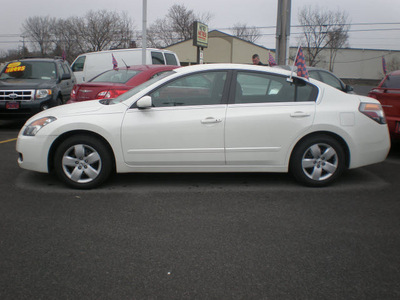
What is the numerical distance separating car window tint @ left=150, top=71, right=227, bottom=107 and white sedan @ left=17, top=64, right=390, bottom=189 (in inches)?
0.5

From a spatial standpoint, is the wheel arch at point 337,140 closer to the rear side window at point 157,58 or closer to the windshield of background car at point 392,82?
the windshield of background car at point 392,82

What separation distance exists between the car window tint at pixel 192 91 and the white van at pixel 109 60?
10538 mm

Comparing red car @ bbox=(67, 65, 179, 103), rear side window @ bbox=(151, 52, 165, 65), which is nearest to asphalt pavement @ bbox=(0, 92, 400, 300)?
red car @ bbox=(67, 65, 179, 103)

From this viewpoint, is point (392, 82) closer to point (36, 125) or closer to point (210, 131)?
point (210, 131)

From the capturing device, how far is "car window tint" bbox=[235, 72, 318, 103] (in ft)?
16.7

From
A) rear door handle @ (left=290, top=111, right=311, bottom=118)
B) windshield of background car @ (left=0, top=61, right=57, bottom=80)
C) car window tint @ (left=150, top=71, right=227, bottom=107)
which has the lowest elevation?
rear door handle @ (left=290, top=111, right=311, bottom=118)

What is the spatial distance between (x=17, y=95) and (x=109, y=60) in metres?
7.15

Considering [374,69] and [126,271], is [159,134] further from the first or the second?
[374,69]

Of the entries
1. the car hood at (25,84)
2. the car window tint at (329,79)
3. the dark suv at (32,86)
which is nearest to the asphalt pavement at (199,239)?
the dark suv at (32,86)

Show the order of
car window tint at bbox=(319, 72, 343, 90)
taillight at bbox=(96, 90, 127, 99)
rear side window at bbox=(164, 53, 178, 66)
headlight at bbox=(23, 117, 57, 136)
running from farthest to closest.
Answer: rear side window at bbox=(164, 53, 178, 66) < car window tint at bbox=(319, 72, 343, 90) < taillight at bbox=(96, 90, 127, 99) < headlight at bbox=(23, 117, 57, 136)

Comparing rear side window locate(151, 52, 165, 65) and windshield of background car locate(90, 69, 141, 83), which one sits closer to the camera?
windshield of background car locate(90, 69, 141, 83)

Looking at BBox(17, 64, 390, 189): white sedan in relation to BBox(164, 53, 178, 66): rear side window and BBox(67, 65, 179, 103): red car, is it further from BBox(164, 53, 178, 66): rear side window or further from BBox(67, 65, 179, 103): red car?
BBox(164, 53, 178, 66): rear side window

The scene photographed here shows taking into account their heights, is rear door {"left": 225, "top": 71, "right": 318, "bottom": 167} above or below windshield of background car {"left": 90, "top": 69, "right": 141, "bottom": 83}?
below

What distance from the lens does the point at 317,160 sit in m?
5.12
